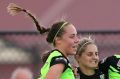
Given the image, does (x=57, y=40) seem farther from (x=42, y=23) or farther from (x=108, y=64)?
(x=42, y=23)

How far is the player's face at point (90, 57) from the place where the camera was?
3959mm

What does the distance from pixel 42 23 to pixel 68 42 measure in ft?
24.8

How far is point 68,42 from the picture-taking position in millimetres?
3553

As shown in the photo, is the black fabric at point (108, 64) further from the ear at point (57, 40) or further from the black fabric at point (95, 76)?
the ear at point (57, 40)

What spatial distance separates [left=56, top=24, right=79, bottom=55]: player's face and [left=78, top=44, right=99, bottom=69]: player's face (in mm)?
437

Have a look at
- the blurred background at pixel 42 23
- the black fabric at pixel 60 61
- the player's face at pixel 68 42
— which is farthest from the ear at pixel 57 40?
the blurred background at pixel 42 23

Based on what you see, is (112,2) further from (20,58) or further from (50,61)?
(50,61)

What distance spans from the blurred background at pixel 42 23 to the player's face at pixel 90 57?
3.10m

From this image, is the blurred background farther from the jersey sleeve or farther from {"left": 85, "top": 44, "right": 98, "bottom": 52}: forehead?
the jersey sleeve

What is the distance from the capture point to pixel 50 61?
136 inches

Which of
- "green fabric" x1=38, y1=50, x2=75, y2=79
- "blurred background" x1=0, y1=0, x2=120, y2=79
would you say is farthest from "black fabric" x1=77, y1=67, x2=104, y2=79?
"blurred background" x1=0, y1=0, x2=120, y2=79

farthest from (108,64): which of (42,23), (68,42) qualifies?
(42,23)

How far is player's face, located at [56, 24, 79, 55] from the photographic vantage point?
3541 mm

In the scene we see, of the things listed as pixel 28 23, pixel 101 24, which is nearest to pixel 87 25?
pixel 101 24
